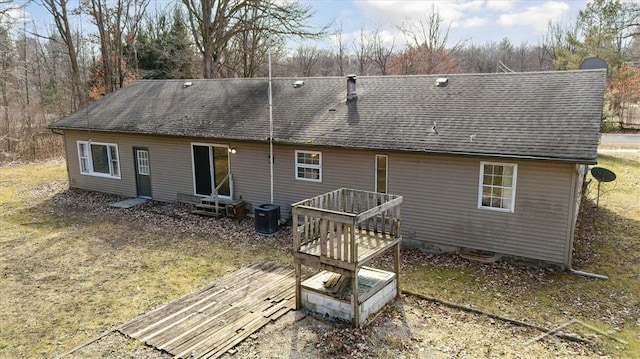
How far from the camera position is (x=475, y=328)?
6.57 metres

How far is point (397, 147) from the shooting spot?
9.95m

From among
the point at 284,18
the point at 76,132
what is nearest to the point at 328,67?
the point at 284,18

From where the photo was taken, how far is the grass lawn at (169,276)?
6855 millimetres

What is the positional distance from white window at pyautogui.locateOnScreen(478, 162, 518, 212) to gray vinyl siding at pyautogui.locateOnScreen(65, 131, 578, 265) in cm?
11

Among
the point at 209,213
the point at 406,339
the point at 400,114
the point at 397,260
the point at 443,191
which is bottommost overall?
the point at 406,339

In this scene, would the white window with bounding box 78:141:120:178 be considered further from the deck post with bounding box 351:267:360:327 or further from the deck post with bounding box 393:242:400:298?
the deck post with bounding box 351:267:360:327

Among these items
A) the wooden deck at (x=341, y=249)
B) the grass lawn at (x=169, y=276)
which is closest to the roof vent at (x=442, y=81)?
the grass lawn at (x=169, y=276)

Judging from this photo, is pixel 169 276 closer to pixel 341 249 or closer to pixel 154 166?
pixel 341 249

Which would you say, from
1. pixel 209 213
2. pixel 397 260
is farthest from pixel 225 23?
pixel 397 260

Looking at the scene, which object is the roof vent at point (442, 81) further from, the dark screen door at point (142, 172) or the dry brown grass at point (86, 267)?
the dark screen door at point (142, 172)

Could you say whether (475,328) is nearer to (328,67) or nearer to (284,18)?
(284,18)

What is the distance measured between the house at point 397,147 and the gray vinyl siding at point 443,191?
0.03m

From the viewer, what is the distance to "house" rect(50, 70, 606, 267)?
889 cm

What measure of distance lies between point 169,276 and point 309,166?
475cm
